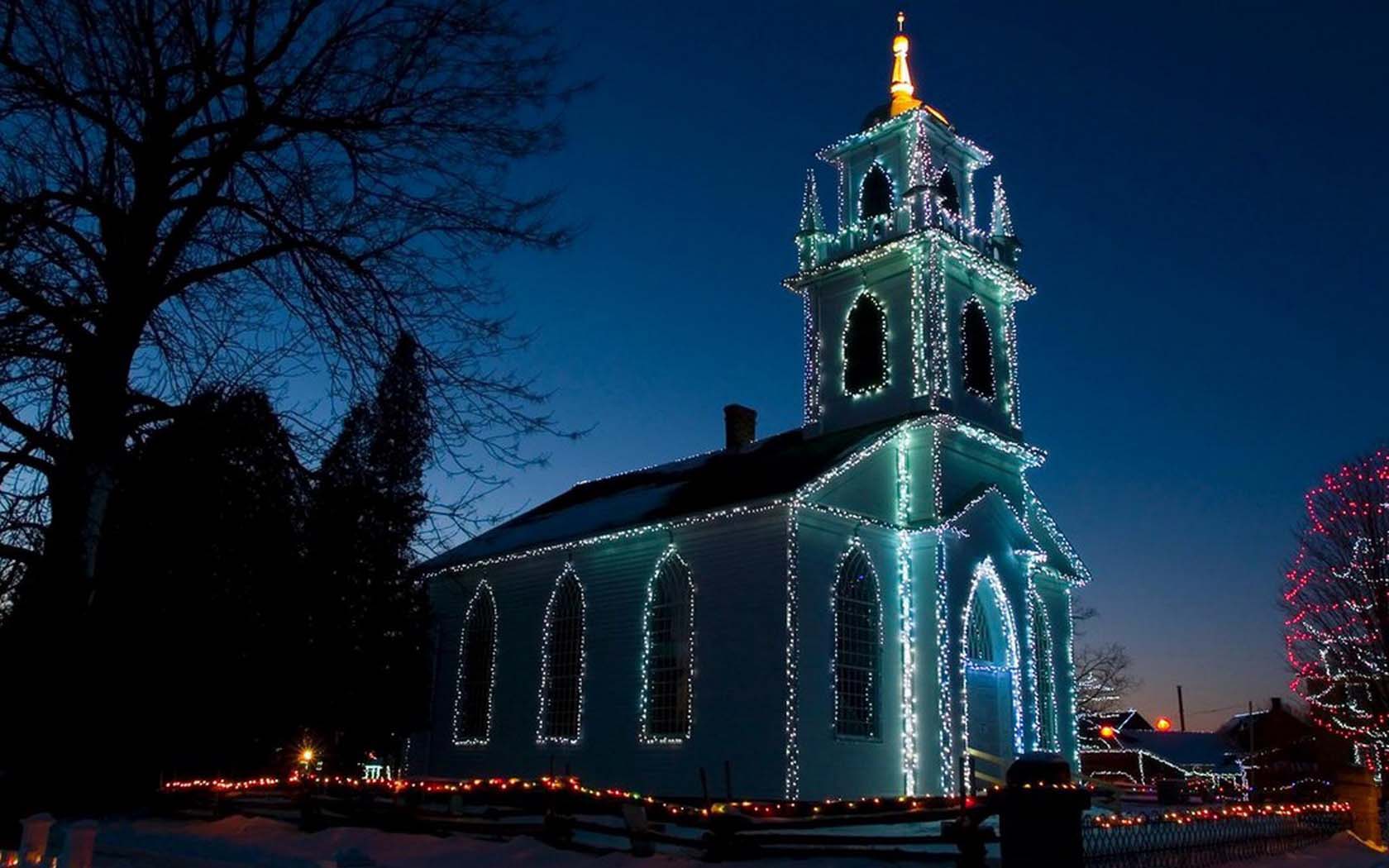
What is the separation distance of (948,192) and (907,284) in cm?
390

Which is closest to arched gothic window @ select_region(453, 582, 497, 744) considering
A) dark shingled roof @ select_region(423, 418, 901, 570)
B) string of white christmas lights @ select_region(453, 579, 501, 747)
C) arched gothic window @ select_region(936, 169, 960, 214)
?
string of white christmas lights @ select_region(453, 579, 501, 747)

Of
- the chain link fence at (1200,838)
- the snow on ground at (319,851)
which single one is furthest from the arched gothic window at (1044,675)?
the snow on ground at (319,851)

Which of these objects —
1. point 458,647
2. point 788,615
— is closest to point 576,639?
point 458,647

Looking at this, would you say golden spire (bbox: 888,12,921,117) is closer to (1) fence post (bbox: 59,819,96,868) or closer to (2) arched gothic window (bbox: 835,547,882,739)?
(2) arched gothic window (bbox: 835,547,882,739)

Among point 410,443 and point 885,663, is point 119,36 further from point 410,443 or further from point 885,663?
point 885,663

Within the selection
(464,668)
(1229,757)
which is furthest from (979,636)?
(1229,757)

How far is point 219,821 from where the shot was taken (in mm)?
19422

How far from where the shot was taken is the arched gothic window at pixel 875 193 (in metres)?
29.3

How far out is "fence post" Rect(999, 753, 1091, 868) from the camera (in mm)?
8703

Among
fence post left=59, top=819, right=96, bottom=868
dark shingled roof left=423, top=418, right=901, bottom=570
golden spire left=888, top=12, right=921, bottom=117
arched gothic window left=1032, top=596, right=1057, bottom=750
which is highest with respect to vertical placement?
golden spire left=888, top=12, right=921, bottom=117

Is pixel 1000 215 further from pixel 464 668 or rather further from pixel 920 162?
pixel 464 668

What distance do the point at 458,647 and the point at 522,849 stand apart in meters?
16.1

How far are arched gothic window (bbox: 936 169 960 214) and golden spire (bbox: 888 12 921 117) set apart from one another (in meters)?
2.01

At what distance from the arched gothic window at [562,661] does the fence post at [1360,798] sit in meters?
15.3
